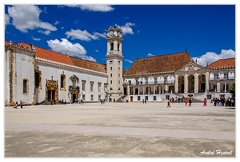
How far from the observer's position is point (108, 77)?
6694cm

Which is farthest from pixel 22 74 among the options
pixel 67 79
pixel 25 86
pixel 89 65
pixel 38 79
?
pixel 89 65

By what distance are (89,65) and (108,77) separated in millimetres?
6891

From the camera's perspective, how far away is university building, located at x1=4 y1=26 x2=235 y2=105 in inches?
1574

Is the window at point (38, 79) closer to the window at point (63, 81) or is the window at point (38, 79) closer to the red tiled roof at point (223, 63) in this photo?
the window at point (63, 81)

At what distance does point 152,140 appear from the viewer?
23.8 ft

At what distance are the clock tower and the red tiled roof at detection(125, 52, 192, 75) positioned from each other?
654 centimetres

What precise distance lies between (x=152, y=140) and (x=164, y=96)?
52.5 metres

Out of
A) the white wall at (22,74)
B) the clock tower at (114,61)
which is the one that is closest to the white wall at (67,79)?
the clock tower at (114,61)

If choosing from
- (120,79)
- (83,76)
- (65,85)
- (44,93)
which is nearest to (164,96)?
(120,79)

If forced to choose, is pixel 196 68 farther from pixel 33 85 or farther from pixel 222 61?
pixel 33 85

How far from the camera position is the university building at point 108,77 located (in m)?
40.0

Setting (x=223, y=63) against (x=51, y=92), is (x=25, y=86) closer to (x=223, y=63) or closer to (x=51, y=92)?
(x=51, y=92)

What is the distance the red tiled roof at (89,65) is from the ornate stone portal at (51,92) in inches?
455

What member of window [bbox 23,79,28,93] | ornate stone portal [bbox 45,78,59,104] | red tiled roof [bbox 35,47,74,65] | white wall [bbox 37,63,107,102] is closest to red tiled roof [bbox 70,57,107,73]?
red tiled roof [bbox 35,47,74,65]
